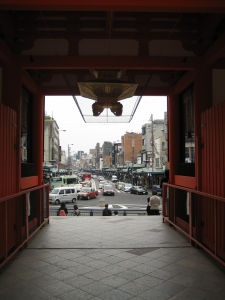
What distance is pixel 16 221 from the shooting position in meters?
5.96

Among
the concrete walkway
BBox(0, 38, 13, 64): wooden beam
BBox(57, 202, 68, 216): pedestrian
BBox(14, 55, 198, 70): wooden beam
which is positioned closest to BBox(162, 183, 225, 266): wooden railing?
the concrete walkway

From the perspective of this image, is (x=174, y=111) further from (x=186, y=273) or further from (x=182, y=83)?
(x=186, y=273)

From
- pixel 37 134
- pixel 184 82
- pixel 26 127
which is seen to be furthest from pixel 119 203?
pixel 184 82

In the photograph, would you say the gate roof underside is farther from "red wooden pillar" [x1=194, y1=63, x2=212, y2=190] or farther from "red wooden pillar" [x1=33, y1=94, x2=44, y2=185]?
"red wooden pillar" [x1=33, y1=94, x2=44, y2=185]

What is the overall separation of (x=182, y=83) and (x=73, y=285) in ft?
18.7

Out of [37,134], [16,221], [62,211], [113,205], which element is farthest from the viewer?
[113,205]

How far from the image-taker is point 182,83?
7910mm

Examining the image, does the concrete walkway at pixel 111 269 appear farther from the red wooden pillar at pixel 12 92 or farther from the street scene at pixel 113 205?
the street scene at pixel 113 205

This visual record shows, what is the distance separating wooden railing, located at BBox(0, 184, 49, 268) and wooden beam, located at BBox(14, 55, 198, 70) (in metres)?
2.67

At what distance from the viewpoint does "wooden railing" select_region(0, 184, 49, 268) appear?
4797 millimetres

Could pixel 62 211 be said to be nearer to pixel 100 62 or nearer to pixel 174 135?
pixel 174 135

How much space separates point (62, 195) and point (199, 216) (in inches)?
1116

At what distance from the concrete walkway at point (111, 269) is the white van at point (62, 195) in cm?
2616

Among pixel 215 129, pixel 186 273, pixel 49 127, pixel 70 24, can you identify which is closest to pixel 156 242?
pixel 186 273
